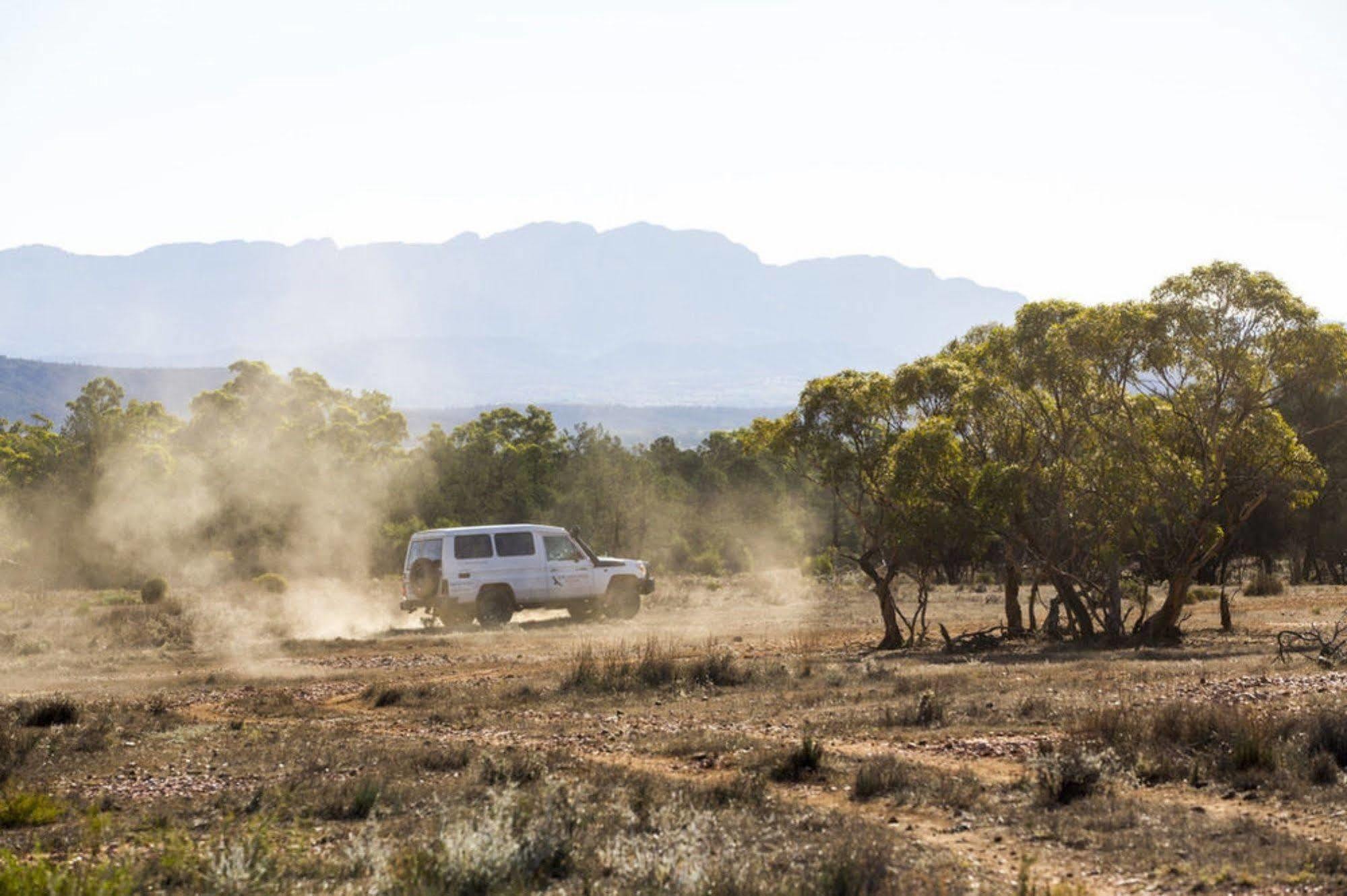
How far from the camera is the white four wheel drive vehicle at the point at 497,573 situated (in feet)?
98.1

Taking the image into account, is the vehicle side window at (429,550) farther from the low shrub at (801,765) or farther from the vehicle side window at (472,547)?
the low shrub at (801,765)

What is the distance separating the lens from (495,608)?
30.2m

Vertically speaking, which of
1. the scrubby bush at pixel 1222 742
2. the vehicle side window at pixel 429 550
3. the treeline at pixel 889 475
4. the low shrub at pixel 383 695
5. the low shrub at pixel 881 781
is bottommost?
the low shrub at pixel 383 695

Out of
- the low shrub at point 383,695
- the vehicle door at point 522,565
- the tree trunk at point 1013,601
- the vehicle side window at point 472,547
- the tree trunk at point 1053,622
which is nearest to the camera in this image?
the low shrub at point 383,695

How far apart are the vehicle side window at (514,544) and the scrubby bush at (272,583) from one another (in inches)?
667

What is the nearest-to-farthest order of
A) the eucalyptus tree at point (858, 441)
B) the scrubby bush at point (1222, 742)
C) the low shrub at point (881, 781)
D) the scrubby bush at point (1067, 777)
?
the scrubby bush at point (1067, 777)
the low shrub at point (881, 781)
the scrubby bush at point (1222, 742)
the eucalyptus tree at point (858, 441)

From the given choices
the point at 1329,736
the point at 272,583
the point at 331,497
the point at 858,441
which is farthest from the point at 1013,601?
the point at 331,497

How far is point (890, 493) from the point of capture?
907 inches

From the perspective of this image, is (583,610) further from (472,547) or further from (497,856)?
(497,856)

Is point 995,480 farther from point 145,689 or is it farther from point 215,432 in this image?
point 215,432

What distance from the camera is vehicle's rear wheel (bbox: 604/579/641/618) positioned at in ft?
104

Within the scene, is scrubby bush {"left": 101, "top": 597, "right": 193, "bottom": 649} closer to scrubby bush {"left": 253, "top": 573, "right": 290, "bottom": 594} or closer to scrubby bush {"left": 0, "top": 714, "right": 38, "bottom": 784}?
scrubby bush {"left": 253, "top": 573, "right": 290, "bottom": 594}

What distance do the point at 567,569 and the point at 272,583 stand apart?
764 inches

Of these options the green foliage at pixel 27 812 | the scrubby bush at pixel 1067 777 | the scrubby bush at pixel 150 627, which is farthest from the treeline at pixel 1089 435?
the green foliage at pixel 27 812
